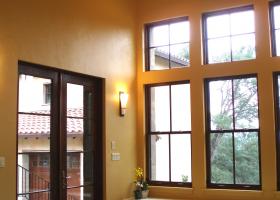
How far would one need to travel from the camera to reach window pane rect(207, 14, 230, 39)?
6746 mm

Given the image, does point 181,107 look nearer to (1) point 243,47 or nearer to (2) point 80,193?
(1) point 243,47

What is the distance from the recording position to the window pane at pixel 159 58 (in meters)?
7.23

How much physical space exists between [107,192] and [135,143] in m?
1.14

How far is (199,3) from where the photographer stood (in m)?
6.89

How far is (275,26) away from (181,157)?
251 cm

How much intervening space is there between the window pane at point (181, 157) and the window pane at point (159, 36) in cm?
162

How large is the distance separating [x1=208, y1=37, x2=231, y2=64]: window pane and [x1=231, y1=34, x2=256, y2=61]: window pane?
10 centimetres

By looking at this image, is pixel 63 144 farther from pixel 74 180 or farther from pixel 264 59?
pixel 264 59

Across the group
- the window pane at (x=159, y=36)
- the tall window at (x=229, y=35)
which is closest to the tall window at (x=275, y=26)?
the tall window at (x=229, y=35)

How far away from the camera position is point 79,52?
5.99 m

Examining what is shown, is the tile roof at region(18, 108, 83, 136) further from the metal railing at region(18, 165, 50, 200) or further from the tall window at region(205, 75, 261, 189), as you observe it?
the tall window at region(205, 75, 261, 189)

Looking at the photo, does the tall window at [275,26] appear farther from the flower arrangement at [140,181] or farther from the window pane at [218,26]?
the flower arrangement at [140,181]

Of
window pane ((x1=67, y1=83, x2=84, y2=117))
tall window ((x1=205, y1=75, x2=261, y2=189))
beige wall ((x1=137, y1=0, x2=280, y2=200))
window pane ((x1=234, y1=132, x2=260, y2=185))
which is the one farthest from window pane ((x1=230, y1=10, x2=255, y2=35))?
window pane ((x1=67, y1=83, x2=84, y2=117))

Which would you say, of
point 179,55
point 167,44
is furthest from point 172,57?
point 167,44
